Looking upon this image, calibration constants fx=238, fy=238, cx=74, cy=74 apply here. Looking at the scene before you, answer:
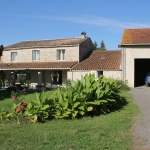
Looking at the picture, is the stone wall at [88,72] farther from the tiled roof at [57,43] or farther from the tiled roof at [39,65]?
the tiled roof at [57,43]

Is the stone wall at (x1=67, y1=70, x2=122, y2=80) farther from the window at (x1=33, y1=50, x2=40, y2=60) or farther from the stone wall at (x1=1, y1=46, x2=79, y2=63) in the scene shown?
the window at (x1=33, y1=50, x2=40, y2=60)

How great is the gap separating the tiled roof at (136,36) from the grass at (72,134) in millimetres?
16160

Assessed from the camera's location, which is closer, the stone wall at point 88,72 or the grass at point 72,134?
the grass at point 72,134

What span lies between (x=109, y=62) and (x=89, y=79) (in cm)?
1714

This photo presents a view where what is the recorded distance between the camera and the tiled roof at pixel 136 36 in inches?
938

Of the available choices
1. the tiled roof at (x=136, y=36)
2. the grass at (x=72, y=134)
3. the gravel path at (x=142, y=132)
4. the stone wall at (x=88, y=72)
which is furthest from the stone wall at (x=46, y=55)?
the grass at (x=72, y=134)

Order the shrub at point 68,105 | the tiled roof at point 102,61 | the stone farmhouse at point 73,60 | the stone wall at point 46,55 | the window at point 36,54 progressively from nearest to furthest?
the shrub at point 68,105 → the stone farmhouse at point 73,60 → the tiled roof at point 102,61 → the stone wall at point 46,55 → the window at point 36,54

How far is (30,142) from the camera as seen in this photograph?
5.98 m

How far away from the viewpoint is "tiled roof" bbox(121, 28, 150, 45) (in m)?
23.8

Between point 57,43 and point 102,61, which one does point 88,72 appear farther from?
point 57,43

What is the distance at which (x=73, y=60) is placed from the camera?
29.4 metres

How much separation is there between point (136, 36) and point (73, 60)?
8.06 meters

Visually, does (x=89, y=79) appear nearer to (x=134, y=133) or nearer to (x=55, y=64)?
(x=134, y=133)

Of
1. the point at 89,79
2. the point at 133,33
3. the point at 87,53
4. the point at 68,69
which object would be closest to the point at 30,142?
the point at 89,79
